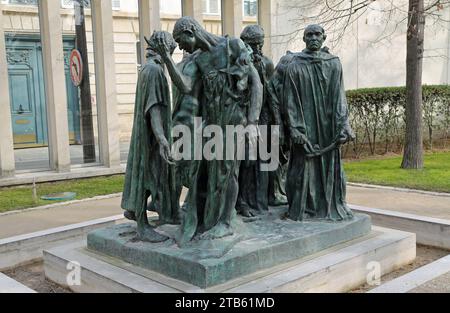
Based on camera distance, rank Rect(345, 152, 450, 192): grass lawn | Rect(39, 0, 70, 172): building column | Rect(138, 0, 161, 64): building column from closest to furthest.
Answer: Rect(345, 152, 450, 192): grass lawn → Rect(39, 0, 70, 172): building column → Rect(138, 0, 161, 64): building column

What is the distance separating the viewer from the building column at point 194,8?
12.7m

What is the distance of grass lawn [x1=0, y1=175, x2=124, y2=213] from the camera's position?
8.77m

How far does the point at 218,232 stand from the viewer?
179 inches

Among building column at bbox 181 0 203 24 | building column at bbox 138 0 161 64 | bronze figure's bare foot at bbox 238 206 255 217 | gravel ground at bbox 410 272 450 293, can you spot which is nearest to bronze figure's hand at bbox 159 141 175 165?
bronze figure's bare foot at bbox 238 206 255 217

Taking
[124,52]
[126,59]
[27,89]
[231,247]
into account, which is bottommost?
[231,247]

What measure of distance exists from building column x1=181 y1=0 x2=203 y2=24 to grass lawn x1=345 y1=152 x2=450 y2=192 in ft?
16.3

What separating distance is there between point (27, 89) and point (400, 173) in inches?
316

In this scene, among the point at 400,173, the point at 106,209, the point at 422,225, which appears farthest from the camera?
the point at 400,173

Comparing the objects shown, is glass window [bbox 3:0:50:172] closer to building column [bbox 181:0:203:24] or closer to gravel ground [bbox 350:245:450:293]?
building column [bbox 181:0:203:24]

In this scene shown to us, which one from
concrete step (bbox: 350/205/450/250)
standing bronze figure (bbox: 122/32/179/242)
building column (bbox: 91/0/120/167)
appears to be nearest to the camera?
standing bronze figure (bbox: 122/32/179/242)

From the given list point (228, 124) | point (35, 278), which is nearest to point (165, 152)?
point (228, 124)

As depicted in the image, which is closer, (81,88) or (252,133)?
(252,133)

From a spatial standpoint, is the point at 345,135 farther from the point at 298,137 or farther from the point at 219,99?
the point at 219,99

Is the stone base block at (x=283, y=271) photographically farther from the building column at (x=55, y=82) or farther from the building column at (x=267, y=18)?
the building column at (x=267, y=18)
